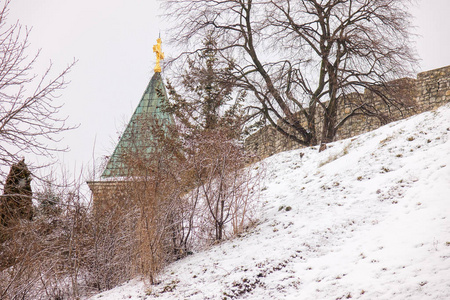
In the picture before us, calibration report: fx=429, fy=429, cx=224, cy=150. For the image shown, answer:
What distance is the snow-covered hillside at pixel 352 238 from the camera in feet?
14.6

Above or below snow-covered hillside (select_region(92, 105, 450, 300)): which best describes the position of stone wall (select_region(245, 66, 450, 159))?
above

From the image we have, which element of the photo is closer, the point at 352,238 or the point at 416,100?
the point at 352,238

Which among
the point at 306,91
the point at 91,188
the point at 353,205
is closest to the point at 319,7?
the point at 306,91

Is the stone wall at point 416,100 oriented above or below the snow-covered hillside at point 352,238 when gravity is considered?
above

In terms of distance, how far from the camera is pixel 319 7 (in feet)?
38.1

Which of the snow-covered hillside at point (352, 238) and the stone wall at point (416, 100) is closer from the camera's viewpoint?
the snow-covered hillside at point (352, 238)

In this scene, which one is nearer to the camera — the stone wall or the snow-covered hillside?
the snow-covered hillside

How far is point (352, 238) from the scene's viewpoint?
5609 mm

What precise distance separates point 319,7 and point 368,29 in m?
1.51

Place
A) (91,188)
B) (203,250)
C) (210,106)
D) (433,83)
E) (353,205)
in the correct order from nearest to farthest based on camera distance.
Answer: (353,205), (203,250), (91,188), (433,83), (210,106)

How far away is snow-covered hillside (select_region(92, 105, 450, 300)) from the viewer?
4465 millimetres

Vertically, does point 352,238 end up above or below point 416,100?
below

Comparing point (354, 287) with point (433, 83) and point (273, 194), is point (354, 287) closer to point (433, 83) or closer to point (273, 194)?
point (273, 194)

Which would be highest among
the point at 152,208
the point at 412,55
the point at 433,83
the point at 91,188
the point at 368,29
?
the point at 368,29
